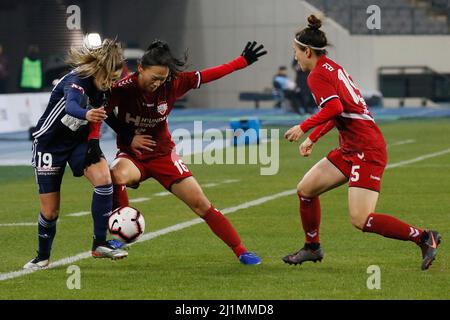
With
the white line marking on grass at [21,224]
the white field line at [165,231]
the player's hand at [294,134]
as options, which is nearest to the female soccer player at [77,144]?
the white field line at [165,231]

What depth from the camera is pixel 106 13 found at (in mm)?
50469

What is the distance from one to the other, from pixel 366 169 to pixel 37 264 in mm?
2788

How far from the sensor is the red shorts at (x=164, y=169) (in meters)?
10.8

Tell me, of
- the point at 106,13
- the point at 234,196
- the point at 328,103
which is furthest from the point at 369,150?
the point at 106,13

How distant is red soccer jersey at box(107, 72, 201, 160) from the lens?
1063 cm

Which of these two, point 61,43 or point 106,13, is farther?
point 106,13

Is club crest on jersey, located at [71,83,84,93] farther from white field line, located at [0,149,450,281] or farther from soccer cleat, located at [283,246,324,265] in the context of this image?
soccer cleat, located at [283,246,324,265]

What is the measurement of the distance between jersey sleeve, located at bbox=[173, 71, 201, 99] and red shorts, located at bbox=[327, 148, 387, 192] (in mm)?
1394

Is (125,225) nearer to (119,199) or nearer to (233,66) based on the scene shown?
(119,199)

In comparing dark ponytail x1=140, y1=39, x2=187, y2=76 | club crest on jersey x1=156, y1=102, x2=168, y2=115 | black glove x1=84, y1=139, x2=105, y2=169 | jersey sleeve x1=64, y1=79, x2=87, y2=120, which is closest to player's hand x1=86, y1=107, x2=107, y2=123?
jersey sleeve x1=64, y1=79, x2=87, y2=120

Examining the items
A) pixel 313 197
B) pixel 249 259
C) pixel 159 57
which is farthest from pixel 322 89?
pixel 249 259
